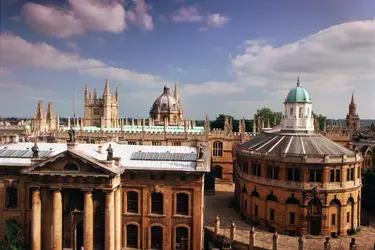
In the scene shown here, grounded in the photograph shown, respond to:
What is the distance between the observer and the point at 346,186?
143 feet

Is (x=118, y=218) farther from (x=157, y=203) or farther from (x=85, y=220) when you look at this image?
(x=157, y=203)

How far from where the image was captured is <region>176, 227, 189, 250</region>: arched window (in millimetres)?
38656

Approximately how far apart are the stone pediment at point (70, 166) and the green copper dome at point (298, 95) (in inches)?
1171

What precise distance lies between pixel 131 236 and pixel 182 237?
5.73 m

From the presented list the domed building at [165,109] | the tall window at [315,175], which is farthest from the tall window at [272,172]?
the domed building at [165,109]

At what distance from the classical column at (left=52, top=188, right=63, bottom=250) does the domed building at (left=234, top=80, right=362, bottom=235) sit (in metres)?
24.0

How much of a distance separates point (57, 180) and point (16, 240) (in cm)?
866

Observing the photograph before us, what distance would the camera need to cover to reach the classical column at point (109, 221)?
3512cm

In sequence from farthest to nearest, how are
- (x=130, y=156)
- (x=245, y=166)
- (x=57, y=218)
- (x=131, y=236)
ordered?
(x=245, y=166) → (x=130, y=156) → (x=131, y=236) → (x=57, y=218)

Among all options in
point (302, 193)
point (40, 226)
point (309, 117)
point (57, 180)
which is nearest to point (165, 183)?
point (57, 180)

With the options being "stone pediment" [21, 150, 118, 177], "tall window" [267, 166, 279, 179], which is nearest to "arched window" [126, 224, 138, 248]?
"stone pediment" [21, 150, 118, 177]

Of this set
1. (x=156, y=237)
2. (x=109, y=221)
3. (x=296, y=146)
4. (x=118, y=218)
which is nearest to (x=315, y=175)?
(x=296, y=146)

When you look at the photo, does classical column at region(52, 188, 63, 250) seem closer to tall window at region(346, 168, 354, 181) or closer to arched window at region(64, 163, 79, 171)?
arched window at region(64, 163, 79, 171)

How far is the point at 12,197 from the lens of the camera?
3975 cm
